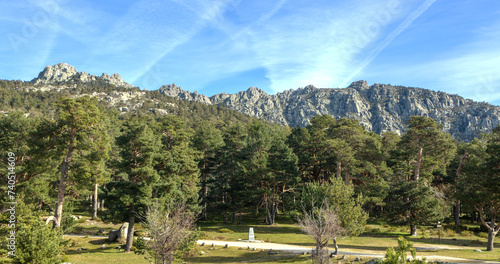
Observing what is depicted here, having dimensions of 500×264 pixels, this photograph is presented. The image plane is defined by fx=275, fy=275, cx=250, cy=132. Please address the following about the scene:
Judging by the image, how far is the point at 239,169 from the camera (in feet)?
153

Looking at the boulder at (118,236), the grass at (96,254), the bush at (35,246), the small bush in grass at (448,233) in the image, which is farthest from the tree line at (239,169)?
the bush at (35,246)

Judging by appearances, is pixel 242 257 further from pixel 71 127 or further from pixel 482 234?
pixel 482 234

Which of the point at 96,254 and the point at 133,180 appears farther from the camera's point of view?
the point at 133,180

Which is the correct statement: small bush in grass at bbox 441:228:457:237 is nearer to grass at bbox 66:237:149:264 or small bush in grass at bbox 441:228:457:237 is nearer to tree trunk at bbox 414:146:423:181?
tree trunk at bbox 414:146:423:181

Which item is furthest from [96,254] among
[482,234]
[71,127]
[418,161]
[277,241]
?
[482,234]

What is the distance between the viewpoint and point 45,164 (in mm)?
25391

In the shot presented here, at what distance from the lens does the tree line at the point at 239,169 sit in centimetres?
2350

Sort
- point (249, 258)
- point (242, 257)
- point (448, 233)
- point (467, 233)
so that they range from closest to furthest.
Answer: point (249, 258) → point (242, 257) → point (448, 233) → point (467, 233)

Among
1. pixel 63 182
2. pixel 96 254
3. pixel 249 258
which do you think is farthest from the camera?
pixel 96 254

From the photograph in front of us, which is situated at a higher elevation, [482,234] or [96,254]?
[96,254]

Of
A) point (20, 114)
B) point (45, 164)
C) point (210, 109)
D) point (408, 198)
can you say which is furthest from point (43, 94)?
point (408, 198)

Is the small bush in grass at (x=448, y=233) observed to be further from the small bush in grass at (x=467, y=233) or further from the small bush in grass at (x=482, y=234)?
the small bush in grass at (x=482, y=234)

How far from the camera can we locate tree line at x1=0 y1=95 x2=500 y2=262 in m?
23.5

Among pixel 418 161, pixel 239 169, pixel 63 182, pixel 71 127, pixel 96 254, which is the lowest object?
pixel 96 254
